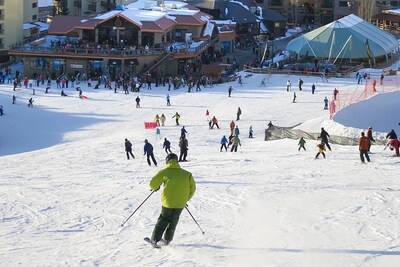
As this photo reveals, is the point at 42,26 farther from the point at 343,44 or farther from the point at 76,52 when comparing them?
the point at 343,44

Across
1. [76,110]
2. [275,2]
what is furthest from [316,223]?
[275,2]

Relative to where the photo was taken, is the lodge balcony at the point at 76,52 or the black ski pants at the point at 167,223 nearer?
the black ski pants at the point at 167,223

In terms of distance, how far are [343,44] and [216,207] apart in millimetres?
41557

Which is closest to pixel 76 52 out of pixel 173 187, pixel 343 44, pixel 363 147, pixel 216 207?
pixel 343 44

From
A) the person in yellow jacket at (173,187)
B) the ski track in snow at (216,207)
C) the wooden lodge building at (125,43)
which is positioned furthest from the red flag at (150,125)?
the person in yellow jacket at (173,187)

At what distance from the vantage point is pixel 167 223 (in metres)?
9.18

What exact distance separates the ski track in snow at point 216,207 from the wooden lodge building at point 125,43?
21.5 metres

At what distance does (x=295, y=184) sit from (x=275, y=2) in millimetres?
67213

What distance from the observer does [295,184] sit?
559 inches

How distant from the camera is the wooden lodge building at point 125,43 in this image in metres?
48.4

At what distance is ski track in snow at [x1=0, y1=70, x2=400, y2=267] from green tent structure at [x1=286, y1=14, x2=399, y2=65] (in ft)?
82.1

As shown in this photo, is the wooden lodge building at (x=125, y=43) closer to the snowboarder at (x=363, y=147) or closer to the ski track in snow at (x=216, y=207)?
the ski track in snow at (x=216, y=207)

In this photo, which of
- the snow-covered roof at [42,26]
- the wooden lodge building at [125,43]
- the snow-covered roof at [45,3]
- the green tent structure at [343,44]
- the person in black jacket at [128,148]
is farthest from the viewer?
the snow-covered roof at [45,3]

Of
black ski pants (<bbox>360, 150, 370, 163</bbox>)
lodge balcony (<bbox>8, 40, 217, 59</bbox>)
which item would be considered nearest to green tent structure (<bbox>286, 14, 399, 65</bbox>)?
lodge balcony (<bbox>8, 40, 217, 59</bbox>)
